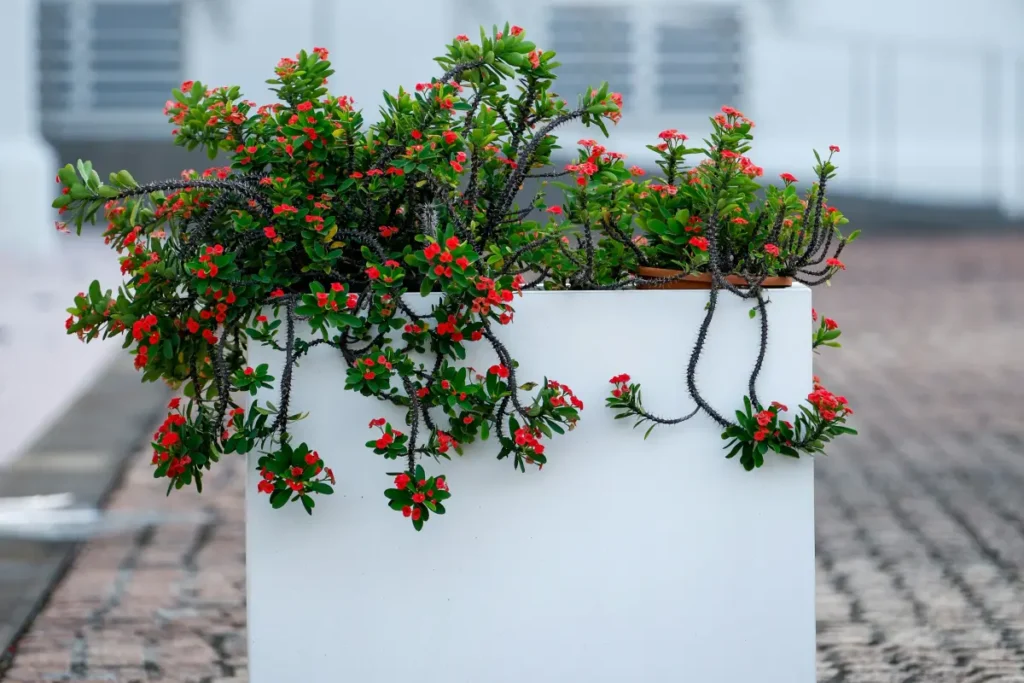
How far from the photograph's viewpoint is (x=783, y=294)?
1.94 m

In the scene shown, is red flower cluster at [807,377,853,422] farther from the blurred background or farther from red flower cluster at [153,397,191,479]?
the blurred background

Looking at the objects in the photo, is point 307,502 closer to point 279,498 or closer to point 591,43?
point 279,498

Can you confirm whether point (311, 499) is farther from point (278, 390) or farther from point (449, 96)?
point (449, 96)

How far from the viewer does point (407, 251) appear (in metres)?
1.91

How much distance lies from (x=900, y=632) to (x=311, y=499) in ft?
4.89

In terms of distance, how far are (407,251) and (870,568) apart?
1833 mm

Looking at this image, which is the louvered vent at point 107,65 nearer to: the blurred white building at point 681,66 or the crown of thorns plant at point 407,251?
the blurred white building at point 681,66

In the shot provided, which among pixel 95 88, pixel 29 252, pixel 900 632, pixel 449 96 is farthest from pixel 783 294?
pixel 95 88

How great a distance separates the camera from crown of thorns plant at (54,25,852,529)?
1.87 metres

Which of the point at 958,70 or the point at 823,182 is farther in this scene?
the point at 958,70

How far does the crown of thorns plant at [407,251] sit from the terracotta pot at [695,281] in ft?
0.07

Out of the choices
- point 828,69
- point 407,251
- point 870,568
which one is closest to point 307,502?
point 407,251

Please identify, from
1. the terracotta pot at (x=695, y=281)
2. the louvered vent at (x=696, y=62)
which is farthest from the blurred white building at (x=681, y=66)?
the terracotta pot at (x=695, y=281)

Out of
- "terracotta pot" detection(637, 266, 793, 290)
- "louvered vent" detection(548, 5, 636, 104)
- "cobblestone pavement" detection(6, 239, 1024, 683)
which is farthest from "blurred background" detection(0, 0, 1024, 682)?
"terracotta pot" detection(637, 266, 793, 290)
